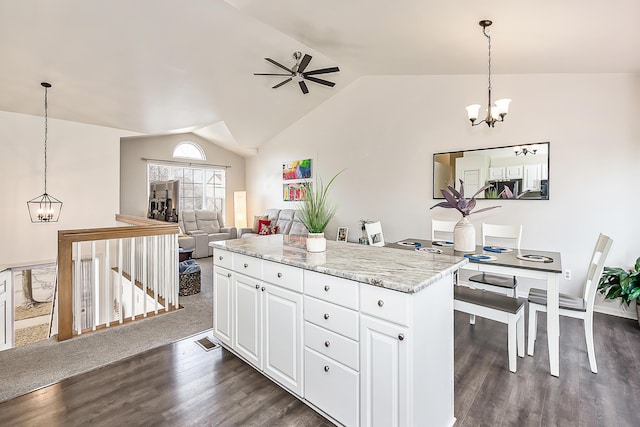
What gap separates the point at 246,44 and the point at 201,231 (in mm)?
4263

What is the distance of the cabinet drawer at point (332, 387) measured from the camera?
5.01ft

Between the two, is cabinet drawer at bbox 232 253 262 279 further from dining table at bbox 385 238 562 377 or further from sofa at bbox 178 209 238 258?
sofa at bbox 178 209 238 258

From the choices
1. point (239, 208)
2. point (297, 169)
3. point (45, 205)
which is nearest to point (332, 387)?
point (297, 169)

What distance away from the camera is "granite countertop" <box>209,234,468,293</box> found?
141 centimetres

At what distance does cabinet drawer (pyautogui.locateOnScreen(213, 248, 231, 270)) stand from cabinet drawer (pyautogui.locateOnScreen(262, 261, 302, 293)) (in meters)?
0.49

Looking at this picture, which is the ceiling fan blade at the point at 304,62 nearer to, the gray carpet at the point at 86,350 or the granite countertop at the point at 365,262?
the granite countertop at the point at 365,262

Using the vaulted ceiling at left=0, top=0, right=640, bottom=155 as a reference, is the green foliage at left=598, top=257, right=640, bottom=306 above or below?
below

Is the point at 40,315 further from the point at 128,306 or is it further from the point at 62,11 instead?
the point at 62,11

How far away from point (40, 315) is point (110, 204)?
222cm

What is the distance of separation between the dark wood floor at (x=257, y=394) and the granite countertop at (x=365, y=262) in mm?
877

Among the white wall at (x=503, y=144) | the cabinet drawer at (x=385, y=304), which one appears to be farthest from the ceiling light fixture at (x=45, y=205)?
the cabinet drawer at (x=385, y=304)

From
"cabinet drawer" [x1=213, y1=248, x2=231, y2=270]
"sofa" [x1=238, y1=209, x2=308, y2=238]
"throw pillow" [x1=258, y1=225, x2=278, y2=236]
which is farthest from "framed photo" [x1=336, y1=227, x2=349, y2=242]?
"cabinet drawer" [x1=213, y1=248, x2=231, y2=270]

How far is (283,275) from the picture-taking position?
6.19ft

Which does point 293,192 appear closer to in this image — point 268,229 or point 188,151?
point 268,229
